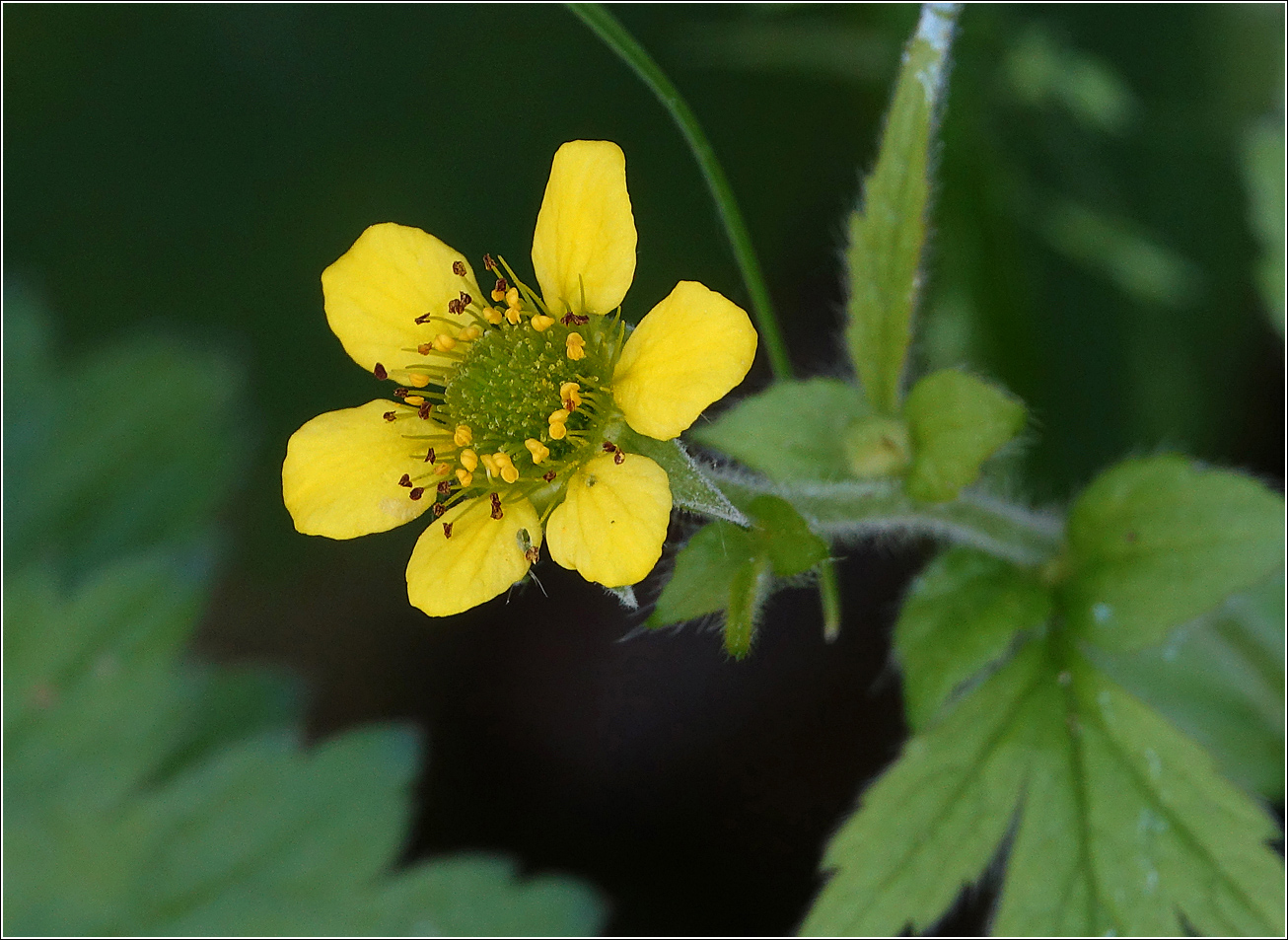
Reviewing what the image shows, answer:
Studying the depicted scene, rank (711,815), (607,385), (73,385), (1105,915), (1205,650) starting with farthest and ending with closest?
(73,385) → (711,815) → (1205,650) → (1105,915) → (607,385)

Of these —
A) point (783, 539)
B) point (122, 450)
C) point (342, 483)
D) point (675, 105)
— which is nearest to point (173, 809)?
point (122, 450)

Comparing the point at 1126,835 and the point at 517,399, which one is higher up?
the point at 517,399

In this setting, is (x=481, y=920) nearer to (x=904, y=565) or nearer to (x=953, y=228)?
(x=904, y=565)

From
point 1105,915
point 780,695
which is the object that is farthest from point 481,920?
point 1105,915

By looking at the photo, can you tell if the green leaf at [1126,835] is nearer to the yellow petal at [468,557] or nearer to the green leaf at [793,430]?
→ the green leaf at [793,430]

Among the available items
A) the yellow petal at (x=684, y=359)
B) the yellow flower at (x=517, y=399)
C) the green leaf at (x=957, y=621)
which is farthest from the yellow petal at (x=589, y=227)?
the green leaf at (x=957, y=621)

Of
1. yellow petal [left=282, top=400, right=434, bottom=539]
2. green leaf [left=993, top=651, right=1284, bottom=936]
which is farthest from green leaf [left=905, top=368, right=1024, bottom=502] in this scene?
yellow petal [left=282, top=400, right=434, bottom=539]

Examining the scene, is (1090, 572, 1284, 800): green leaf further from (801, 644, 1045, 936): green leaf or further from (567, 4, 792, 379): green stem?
(567, 4, 792, 379): green stem

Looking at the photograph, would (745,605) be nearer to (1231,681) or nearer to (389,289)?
(389,289)
